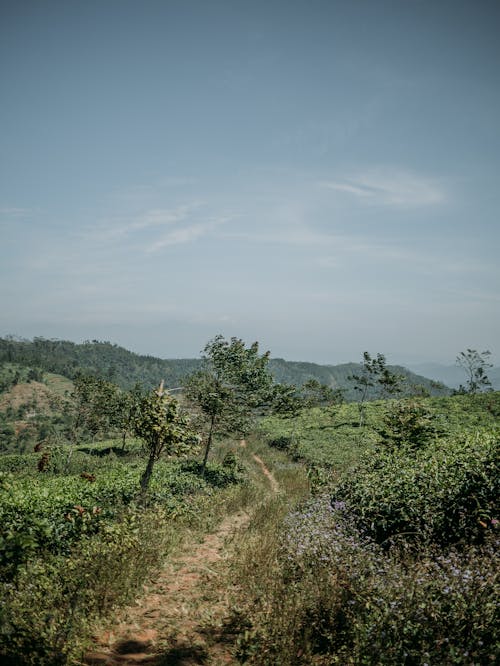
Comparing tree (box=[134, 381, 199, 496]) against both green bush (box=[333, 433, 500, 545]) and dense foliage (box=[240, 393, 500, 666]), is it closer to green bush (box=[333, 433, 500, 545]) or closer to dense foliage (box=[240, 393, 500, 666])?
dense foliage (box=[240, 393, 500, 666])

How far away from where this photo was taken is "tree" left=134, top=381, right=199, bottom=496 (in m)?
11.0

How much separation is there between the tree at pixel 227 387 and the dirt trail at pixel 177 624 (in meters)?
10.1

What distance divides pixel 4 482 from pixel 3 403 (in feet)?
442

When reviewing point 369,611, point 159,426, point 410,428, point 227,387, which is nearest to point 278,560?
point 369,611

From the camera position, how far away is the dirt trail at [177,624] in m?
4.93

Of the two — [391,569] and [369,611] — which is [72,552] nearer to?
[369,611]

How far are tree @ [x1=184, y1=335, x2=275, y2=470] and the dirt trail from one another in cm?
1006

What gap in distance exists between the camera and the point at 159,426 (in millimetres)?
10898

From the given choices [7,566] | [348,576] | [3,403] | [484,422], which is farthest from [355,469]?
[3,403]

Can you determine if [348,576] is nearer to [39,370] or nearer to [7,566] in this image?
[7,566]

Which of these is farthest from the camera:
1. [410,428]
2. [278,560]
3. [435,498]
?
A: [410,428]

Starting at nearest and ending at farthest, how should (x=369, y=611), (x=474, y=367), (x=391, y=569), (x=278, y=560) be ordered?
(x=369, y=611) < (x=391, y=569) < (x=278, y=560) < (x=474, y=367)

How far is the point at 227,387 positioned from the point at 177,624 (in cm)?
1277

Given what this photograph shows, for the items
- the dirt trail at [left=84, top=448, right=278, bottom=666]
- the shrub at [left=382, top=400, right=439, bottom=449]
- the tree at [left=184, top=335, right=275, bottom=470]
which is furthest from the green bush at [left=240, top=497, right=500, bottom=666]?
the tree at [left=184, top=335, right=275, bottom=470]
